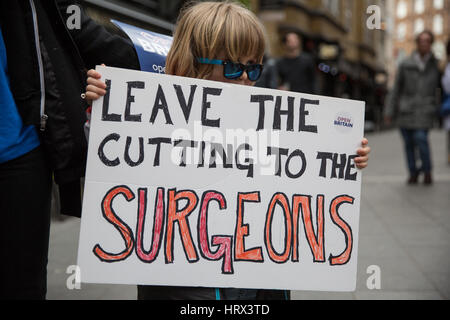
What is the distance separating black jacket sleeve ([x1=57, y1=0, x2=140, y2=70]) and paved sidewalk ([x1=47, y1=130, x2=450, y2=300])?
1668 mm

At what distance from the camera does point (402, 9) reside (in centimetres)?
6981

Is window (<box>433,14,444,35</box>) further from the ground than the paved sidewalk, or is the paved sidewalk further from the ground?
window (<box>433,14,444,35</box>)

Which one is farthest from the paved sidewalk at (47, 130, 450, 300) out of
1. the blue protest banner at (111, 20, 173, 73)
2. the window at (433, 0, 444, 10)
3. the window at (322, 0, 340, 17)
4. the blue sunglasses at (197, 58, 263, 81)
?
the window at (433, 0, 444, 10)

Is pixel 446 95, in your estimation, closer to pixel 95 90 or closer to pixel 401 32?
pixel 95 90

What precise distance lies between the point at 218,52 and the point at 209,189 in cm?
50

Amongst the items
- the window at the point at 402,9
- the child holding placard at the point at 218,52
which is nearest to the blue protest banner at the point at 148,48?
the child holding placard at the point at 218,52

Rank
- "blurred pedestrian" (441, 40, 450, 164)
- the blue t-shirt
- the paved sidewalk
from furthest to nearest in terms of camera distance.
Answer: "blurred pedestrian" (441, 40, 450, 164)
the paved sidewalk
the blue t-shirt

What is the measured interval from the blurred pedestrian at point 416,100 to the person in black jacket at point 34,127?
5900mm

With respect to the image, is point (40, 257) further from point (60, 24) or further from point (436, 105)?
point (436, 105)

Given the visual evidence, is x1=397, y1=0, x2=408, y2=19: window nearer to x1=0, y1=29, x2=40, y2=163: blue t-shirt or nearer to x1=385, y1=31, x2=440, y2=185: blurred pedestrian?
x1=385, y1=31, x2=440, y2=185: blurred pedestrian

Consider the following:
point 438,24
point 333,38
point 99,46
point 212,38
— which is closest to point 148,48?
point 99,46

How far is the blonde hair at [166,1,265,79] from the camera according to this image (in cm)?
178

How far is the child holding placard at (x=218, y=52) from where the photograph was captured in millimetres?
1776
